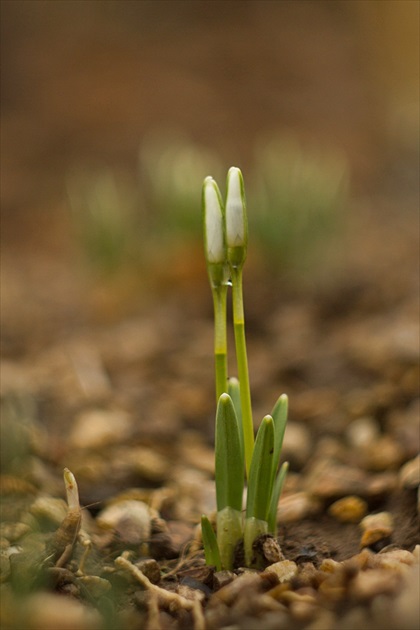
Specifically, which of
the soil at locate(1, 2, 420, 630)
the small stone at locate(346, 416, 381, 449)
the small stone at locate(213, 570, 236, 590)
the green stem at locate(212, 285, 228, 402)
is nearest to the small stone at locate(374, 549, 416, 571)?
the soil at locate(1, 2, 420, 630)

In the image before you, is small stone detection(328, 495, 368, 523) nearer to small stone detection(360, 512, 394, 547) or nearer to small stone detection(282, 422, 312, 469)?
small stone detection(360, 512, 394, 547)

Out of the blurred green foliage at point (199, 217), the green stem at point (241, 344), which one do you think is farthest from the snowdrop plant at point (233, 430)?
the blurred green foliage at point (199, 217)

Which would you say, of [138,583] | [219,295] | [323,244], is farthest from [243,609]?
[323,244]

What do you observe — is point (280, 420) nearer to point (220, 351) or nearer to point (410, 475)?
point (220, 351)

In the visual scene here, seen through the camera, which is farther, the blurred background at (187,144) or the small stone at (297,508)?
the blurred background at (187,144)

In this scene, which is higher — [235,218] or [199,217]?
[235,218]

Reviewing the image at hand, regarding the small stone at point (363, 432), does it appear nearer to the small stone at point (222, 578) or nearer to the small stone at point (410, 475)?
the small stone at point (410, 475)

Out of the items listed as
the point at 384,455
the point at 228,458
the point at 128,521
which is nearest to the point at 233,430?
the point at 228,458
